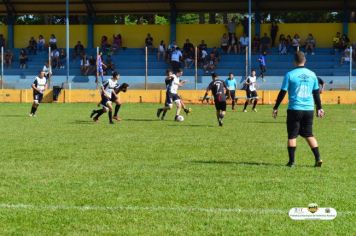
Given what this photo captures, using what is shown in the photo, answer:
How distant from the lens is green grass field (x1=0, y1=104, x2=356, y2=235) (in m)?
7.06

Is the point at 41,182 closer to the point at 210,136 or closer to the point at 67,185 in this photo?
the point at 67,185

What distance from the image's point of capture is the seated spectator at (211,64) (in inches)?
1746

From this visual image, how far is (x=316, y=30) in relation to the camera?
47.5 metres

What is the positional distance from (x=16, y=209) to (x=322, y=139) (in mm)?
10480

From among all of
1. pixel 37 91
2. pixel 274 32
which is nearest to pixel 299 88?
pixel 37 91

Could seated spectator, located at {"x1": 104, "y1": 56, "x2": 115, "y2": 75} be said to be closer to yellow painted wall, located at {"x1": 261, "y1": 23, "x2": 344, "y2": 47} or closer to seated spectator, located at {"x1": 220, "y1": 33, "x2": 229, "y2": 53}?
seated spectator, located at {"x1": 220, "y1": 33, "x2": 229, "y2": 53}

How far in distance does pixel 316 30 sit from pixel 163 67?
10.2 m

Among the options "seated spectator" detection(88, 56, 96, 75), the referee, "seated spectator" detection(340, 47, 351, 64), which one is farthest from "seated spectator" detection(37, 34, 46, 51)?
the referee

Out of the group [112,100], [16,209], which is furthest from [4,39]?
[16,209]

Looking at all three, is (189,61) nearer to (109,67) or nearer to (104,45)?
(109,67)

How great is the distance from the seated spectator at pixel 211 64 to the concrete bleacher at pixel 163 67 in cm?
26

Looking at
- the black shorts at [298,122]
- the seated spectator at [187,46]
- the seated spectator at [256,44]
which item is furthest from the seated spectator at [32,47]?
the black shorts at [298,122]

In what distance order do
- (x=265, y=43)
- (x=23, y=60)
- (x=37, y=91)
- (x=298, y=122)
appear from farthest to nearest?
(x=23, y=60) → (x=265, y=43) → (x=37, y=91) → (x=298, y=122)

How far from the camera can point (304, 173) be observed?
1066 cm
